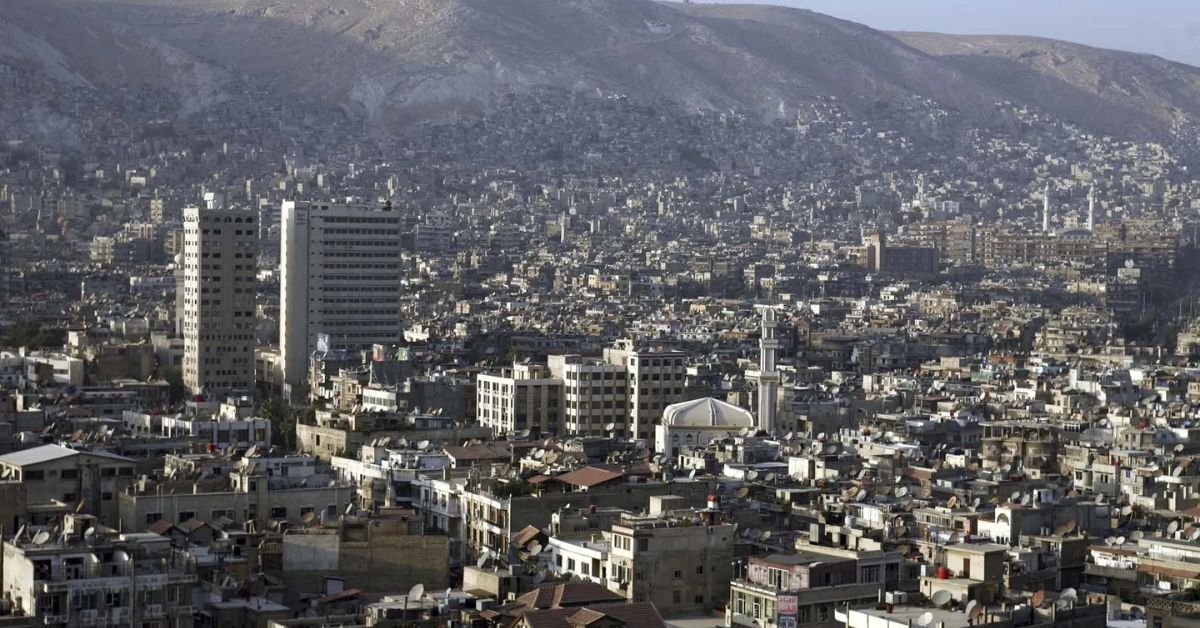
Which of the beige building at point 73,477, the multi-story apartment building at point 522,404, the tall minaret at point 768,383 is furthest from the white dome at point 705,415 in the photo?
the beige building at point 73,477

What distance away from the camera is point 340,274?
8150 centimetres

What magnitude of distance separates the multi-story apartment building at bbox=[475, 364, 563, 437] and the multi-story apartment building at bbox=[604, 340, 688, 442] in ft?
5.44

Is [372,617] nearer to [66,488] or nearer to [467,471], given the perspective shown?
[66,488]

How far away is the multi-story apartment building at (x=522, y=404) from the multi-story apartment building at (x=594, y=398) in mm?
261

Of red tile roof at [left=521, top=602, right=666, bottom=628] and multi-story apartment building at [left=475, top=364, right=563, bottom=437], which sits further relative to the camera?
multi-story apartment building at [left=475, top=364, right=563, bottom=437]

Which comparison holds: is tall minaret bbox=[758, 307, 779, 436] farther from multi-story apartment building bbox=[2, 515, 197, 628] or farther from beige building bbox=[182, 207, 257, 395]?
multi-story apartment building bbox=[2, 515, 197, 628]

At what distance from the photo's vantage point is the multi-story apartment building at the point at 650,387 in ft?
200

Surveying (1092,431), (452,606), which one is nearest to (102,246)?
(1092,431)

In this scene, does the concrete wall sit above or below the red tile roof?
below

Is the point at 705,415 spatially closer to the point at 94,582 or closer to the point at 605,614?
the point at 605,614

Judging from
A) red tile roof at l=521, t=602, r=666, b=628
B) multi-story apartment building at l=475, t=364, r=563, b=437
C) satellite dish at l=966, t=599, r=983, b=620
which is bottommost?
multi-story apartment building at l=475, t=364, r=563, b=437

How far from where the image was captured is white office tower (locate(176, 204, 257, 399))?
72188 millimetres

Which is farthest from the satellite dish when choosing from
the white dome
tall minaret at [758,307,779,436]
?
tall minaret at [758,307,779,436]

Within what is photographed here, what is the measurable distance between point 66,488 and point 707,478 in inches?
400
